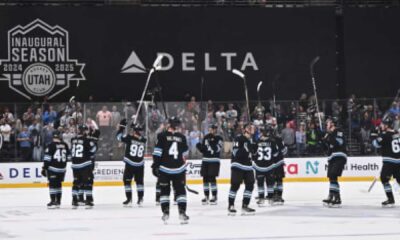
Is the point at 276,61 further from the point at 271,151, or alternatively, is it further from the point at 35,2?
the point at 271,151

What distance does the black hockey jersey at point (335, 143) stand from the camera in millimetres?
19312

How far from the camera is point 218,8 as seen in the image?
3133 cm

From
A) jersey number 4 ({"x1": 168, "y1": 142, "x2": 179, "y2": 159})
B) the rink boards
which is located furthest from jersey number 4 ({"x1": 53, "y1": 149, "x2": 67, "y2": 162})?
the rink boards

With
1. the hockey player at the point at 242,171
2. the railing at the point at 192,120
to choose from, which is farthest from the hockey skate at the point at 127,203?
the railing at the point at 192,120

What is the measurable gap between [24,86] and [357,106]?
412 inches

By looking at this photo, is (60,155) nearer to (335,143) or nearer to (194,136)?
(335,143)

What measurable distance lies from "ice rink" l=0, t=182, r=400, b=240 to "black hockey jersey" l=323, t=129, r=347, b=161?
3.77 ft

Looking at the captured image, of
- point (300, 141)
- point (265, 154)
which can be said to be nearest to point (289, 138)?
point (300, 141)

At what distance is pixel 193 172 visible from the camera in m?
27.8

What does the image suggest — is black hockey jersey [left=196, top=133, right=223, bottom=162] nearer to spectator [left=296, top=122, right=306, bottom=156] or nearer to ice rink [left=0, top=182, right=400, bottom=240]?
ice rink [left=0, top=182, right=400, bottom=240]

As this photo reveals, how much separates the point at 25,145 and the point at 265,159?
9985mm

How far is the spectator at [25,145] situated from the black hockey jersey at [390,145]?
11705mm

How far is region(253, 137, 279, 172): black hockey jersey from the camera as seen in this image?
19.5 metres

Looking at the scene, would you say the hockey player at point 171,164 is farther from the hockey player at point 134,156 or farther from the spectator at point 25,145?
the spectator at point 25,145
